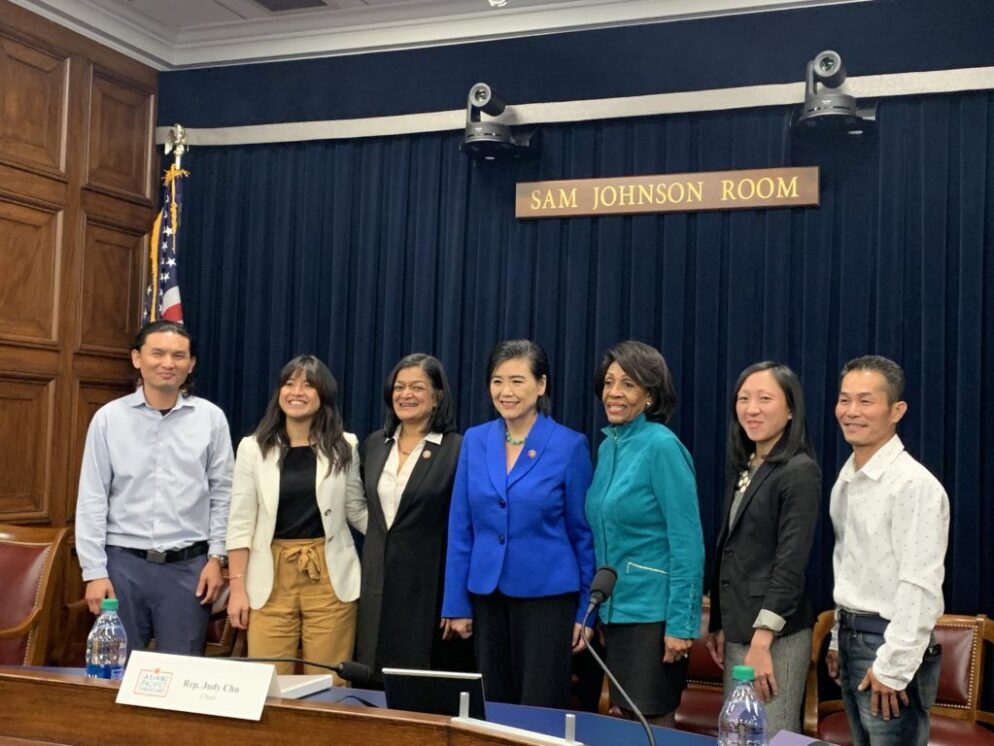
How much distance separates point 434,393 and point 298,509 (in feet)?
1.80

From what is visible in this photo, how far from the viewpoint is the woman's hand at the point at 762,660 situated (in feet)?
8.48

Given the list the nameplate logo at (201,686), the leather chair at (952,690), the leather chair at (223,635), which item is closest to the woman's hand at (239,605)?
the leather chair at (223,635)

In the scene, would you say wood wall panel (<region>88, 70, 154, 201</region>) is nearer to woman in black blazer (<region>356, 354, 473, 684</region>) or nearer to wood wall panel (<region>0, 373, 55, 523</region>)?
wood wall panel (<region>0, 373, 55, 523</region>)

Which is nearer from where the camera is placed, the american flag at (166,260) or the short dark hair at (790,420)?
the short dark hair at (790,420)

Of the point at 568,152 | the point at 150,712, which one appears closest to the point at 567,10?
the point at 568,152

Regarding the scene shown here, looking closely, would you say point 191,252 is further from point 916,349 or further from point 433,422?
point 916,349

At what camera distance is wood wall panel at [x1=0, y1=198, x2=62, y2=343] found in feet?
13.7

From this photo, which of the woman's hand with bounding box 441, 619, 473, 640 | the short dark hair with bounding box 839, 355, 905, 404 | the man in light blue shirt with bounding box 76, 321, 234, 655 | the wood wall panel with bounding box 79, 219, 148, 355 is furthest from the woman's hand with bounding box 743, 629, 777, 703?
the wood wall panel with bounding box 79, 219, 148, 355

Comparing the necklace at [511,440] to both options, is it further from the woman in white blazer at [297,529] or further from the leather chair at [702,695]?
the leather chair at [702,695]

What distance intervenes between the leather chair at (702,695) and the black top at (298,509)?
4.02 feet

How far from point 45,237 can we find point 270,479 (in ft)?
5.90

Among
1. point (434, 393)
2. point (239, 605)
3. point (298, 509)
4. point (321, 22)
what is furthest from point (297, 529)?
point (321, 22)

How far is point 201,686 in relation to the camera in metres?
1.79

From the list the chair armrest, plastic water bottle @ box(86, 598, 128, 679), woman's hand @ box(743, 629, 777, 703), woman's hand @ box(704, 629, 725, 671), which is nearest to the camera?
plastic water bottle @ box(86, 598, 128, 679)
